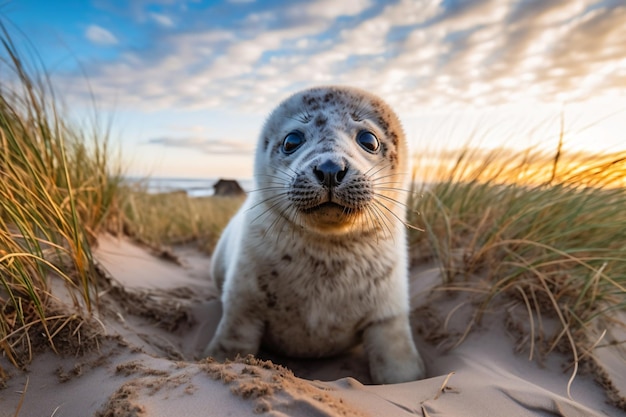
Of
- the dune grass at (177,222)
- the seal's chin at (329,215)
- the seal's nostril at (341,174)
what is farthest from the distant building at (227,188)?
the seal's nostril at (341,174)

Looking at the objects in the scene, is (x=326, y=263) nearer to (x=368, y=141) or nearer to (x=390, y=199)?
(x=390, y=199)

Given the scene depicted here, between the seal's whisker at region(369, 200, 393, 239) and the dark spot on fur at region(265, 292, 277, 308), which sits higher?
the seal's whisker at region(369, 200, 393, 239)

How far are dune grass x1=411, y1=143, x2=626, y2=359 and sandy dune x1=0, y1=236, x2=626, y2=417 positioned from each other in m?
0.14

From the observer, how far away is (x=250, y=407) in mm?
1474

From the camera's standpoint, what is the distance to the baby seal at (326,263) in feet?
8.01

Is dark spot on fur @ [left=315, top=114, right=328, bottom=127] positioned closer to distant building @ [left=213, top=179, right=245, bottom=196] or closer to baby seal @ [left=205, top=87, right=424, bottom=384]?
baby seal @ [left=205, top=87, right=424, bottom=384]

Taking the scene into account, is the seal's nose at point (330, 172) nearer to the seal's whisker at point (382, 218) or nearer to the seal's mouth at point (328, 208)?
the seal's mouth at point (328, 208)

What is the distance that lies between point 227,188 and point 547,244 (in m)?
20.6

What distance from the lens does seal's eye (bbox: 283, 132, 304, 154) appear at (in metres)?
2.50

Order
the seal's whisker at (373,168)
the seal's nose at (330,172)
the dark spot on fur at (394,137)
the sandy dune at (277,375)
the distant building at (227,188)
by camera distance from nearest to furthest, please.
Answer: the sandy dune at (277,375)
the seal's nose at (330,172)
the seal's whisker at (373,168)
the dark spot on fur at (394,137)
the distant building at (227,188)

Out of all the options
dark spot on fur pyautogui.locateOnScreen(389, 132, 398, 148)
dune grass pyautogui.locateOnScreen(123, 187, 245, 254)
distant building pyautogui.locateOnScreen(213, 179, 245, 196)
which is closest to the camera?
dark spot on fur pyautogui.locateOnScreen(389, 132, 398, 148)

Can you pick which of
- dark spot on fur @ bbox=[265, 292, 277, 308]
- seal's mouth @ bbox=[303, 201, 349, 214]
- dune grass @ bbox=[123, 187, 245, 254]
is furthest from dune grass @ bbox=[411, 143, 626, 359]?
dune grass @ bbox=[123, 187, 245, 254]

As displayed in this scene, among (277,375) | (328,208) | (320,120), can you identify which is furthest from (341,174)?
(277,375)

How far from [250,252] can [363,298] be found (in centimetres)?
69
